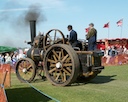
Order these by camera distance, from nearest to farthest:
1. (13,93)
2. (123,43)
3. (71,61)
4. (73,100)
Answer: (73,100)
(13,93)
(71,61)
(123,43)

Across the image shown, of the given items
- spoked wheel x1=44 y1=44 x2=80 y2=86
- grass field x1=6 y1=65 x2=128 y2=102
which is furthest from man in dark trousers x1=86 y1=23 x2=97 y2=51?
grass field x1=6 y1=65 x2=128 y2=102

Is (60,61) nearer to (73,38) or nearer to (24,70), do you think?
(73,38)

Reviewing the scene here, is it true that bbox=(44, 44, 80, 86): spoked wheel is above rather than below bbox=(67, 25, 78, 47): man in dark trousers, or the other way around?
below

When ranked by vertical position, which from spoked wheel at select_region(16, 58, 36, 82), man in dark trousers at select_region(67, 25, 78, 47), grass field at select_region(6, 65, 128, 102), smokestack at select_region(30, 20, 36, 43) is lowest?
grass field at select_region(6, 65, 128, 102)

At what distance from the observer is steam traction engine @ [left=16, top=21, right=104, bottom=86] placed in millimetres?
9602

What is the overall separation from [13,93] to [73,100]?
2.21 metres

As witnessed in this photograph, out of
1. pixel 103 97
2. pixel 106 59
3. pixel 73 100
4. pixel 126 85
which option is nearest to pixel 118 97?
pixel 103 97

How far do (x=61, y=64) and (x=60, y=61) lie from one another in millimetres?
124

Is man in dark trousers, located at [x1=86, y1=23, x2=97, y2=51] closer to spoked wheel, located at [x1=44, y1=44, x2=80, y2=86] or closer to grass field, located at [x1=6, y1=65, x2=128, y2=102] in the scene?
spoked wheel, located at [x1=44, y1=44, x2=80, y2=86]

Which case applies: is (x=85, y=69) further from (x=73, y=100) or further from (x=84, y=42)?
(x=73, y=100)

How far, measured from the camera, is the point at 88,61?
9.65 m

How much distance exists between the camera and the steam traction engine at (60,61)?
9.60m

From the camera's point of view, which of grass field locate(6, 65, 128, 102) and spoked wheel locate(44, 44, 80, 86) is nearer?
grass field locate(6, 65, 128, 102)

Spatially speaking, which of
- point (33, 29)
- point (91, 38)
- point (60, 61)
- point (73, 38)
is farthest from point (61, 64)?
point (33, 29)
